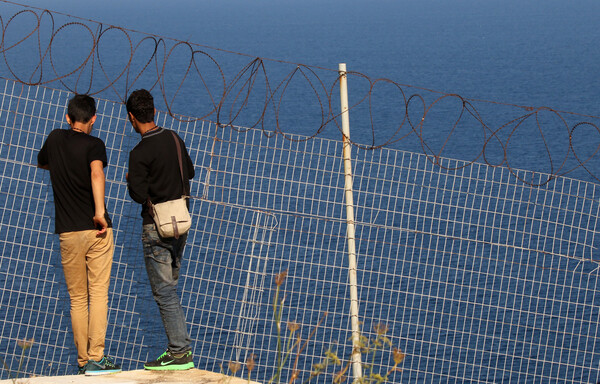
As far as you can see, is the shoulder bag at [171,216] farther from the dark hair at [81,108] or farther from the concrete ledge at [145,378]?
the concrete ledge at [145,378]

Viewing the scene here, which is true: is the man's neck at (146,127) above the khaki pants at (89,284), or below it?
above

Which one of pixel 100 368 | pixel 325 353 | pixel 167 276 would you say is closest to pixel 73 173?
pixel 167 276

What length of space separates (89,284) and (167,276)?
1.63 ft

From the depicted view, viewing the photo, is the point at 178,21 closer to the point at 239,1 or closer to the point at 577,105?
the point at 239,1

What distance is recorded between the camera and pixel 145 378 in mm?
5363

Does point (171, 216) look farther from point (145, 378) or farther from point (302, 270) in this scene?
point (302, 270)

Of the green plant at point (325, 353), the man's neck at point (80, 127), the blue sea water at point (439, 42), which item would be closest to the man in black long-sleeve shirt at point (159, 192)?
the man's neck at point (80, 127)

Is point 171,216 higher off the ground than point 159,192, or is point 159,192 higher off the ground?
point 159,192

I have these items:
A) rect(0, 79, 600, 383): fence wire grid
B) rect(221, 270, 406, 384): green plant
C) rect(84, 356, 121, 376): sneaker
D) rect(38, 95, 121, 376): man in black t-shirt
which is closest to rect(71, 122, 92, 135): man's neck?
rect(38, 95, 121, 376): man in black t-shirt

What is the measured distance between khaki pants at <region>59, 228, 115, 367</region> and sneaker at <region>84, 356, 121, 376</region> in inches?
1.6

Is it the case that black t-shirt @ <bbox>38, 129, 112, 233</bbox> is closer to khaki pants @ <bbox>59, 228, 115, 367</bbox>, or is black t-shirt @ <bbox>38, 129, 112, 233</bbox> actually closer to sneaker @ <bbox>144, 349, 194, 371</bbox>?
khaki pants @ <bbox>59, 228, 115, 367</bbox>

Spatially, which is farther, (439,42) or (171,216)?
(439,42)

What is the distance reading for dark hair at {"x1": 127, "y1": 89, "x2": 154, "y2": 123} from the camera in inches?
203

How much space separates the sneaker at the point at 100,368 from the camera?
17.7 ft
